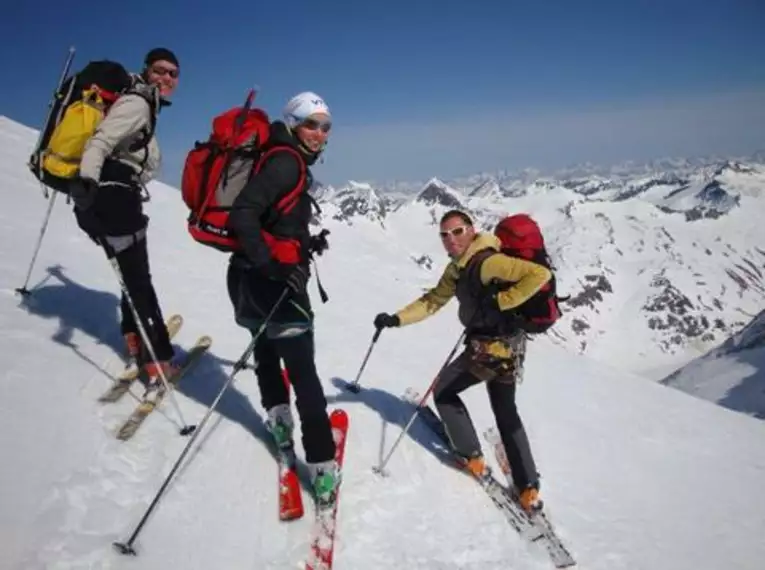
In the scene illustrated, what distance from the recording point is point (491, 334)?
7223 mm

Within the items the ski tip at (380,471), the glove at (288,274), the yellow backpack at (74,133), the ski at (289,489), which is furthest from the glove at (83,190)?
the ski tip at (380,471)

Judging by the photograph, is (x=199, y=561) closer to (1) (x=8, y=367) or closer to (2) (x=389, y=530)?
(2) (x=389, y=530)

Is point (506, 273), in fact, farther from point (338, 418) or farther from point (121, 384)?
point (121, 384)

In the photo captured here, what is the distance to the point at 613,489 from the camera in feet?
28.2

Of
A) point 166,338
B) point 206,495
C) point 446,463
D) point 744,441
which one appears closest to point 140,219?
point 166,338

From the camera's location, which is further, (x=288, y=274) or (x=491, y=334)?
(x=491, y=334)

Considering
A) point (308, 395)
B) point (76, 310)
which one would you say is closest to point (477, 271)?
point (308, 395)

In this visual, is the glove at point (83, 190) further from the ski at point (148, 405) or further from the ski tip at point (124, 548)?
the ski tip at point (124, 548)

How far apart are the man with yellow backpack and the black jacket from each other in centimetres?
194

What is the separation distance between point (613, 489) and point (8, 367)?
29.1ft

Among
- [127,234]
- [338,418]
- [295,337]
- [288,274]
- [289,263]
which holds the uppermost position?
[289,263]

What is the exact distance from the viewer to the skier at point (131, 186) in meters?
5.85

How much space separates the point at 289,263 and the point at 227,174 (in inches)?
41.3

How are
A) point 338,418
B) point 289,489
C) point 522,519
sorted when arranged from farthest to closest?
point 338,418 < point 522,519 < point 289,489
